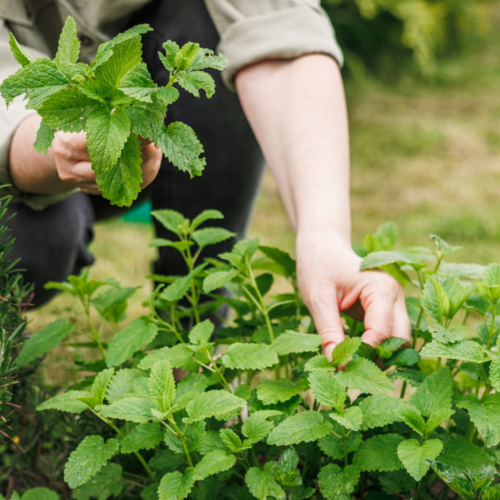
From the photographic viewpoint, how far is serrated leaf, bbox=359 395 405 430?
644mm

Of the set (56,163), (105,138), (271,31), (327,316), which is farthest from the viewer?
(271,31)

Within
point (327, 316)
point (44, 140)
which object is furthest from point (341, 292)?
point (44, 140)

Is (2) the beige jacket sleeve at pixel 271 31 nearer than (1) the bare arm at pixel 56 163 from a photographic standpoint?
No

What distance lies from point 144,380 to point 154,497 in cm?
16

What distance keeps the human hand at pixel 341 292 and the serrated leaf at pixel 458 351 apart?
15 centimetres

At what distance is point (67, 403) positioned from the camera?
709 millimetres

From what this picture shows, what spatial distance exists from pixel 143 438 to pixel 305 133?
2.23 ft

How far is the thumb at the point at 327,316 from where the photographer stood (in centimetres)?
83

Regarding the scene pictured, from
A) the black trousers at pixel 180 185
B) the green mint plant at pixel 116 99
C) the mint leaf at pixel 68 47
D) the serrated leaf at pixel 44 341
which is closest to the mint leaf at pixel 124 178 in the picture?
the green mint plant at pixel 116 99

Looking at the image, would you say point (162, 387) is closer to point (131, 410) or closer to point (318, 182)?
point (131, 410)

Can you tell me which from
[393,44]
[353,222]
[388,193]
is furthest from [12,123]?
[393,44]

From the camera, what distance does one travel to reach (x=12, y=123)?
1026 millimetres

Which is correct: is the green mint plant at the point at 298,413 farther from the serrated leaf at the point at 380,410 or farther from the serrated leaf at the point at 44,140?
the serrated leaf at the point at 44,140

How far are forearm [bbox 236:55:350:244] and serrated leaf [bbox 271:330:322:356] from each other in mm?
290
